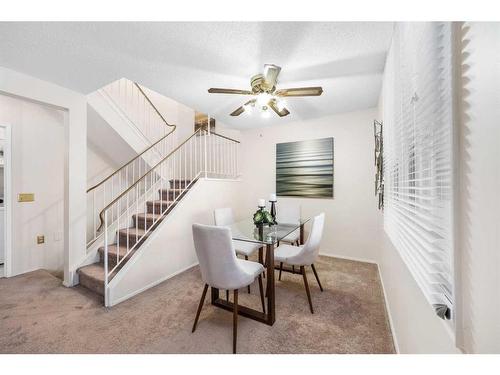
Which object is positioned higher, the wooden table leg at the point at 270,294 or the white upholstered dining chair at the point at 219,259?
the white upholstered dining chair at the point at 219,259

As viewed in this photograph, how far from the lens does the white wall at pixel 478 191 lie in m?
0.50

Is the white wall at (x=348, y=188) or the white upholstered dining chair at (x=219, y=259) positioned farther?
the white wall at (x=348, y=188)

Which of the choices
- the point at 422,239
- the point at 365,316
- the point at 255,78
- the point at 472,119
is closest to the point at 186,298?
the point at 365,316

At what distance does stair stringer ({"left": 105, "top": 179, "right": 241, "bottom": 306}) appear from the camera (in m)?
2.21

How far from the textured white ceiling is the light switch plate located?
171cm

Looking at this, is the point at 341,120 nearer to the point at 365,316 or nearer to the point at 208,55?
the point at 208,55

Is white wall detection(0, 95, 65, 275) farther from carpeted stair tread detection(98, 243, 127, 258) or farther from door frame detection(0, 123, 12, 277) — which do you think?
carpeted stair tread detection(98, 243, 127, 258)

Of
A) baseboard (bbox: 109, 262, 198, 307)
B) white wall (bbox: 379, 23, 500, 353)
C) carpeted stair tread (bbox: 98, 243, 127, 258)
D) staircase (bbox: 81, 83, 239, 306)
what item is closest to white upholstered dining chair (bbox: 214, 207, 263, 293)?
staircase (bbox: 81, 83, 239, 306)

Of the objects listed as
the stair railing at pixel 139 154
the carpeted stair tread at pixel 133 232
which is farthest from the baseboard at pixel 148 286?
the stair railing at pixel 139 154

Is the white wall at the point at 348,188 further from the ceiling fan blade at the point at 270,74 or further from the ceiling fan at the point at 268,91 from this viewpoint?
the ceiling fan blade at the point at 270,74

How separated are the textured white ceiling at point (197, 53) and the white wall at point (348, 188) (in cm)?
82

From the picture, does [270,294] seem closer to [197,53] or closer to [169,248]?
[169,248]

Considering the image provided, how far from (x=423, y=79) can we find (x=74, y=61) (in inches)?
105

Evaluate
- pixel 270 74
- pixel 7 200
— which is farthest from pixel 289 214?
pixel 7 200
